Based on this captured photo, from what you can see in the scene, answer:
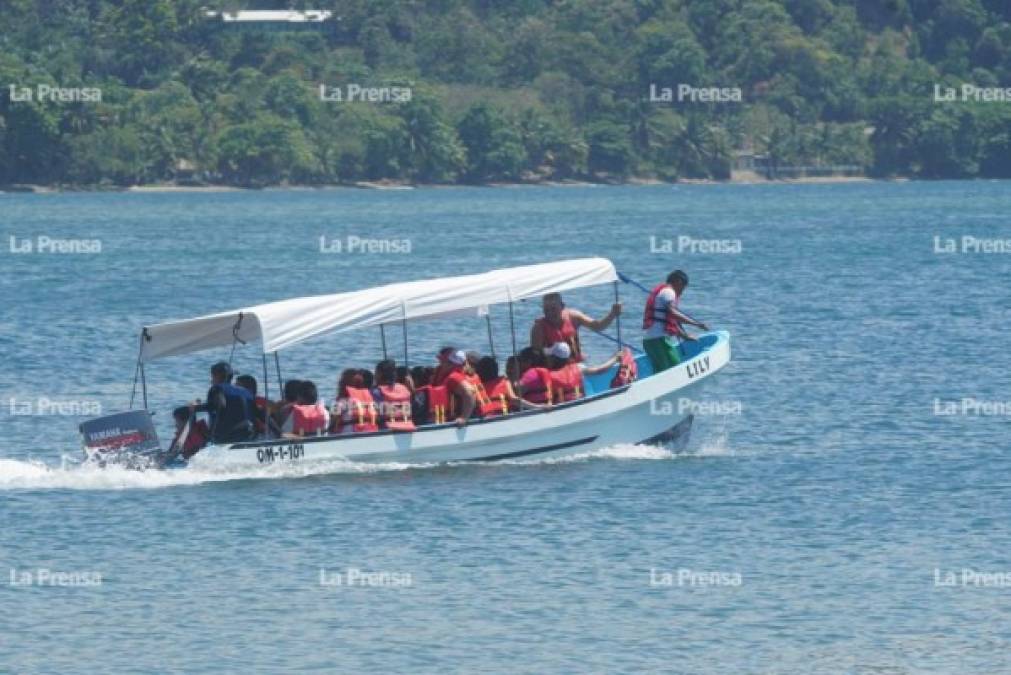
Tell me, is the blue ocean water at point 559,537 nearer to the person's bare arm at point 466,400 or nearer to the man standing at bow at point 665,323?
the person's bare arm at point 466,400

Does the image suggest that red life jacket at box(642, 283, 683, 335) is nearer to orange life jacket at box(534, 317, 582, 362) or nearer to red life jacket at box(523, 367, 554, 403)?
orange life jacket at box(534, 317, 582, 362)

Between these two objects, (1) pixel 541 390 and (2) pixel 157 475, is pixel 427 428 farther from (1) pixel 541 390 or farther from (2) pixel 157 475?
(2) pixel 157 475

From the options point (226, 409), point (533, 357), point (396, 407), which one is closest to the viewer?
Result: point (226, 409)

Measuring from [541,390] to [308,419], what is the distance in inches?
122

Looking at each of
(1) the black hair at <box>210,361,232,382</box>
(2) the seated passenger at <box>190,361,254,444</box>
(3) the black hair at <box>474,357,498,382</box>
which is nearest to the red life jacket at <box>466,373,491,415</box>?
(3) the black hair at <box>474,357,498,382</box>

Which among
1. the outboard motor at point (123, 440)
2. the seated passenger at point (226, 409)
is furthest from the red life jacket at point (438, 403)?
the outboard motor at point (123, 440)

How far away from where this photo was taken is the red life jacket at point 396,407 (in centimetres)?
2986

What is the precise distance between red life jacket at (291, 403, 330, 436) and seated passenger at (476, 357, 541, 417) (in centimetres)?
206

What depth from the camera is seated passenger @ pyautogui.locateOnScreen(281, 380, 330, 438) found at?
1166 inches

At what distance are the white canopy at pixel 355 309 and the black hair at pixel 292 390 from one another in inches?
18.7

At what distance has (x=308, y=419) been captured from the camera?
1168 inches

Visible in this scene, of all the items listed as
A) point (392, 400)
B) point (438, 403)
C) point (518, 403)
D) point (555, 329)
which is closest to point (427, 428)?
point (438, 403)

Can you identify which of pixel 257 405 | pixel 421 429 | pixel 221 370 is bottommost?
pixel 421 429

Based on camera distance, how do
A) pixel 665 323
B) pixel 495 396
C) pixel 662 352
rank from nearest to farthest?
1. pixel 495 396
2. pixel 665 323
3. pixel 662 352
